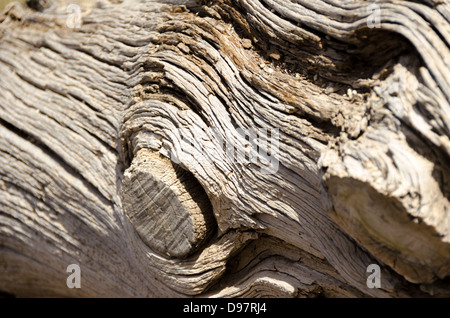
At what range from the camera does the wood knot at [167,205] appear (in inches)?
100

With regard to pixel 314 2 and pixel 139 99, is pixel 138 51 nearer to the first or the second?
pixel 139 99

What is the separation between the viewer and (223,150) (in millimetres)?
2480

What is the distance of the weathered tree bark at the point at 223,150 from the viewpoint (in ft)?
6.38

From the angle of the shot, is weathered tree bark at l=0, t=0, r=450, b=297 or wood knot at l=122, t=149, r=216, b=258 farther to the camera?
wood knot at l=122, t=149, r=216, b=258

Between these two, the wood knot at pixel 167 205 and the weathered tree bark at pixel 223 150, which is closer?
the weathered tree bark at pixel 223 150

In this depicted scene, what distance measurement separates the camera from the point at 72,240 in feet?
10.3

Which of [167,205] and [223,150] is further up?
[223,150]

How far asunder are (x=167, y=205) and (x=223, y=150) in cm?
45

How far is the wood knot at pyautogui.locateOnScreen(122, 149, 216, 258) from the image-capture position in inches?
100

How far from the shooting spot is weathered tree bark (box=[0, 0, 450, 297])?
194cm

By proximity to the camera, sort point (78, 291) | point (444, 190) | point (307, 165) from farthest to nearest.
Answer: point (78, 291), point (307, 165), point (444, 190)

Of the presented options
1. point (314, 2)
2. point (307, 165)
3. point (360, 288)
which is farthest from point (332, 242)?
point (314, 2)

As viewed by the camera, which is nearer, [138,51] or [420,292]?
[420,292]

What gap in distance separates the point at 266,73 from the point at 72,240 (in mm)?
1754
